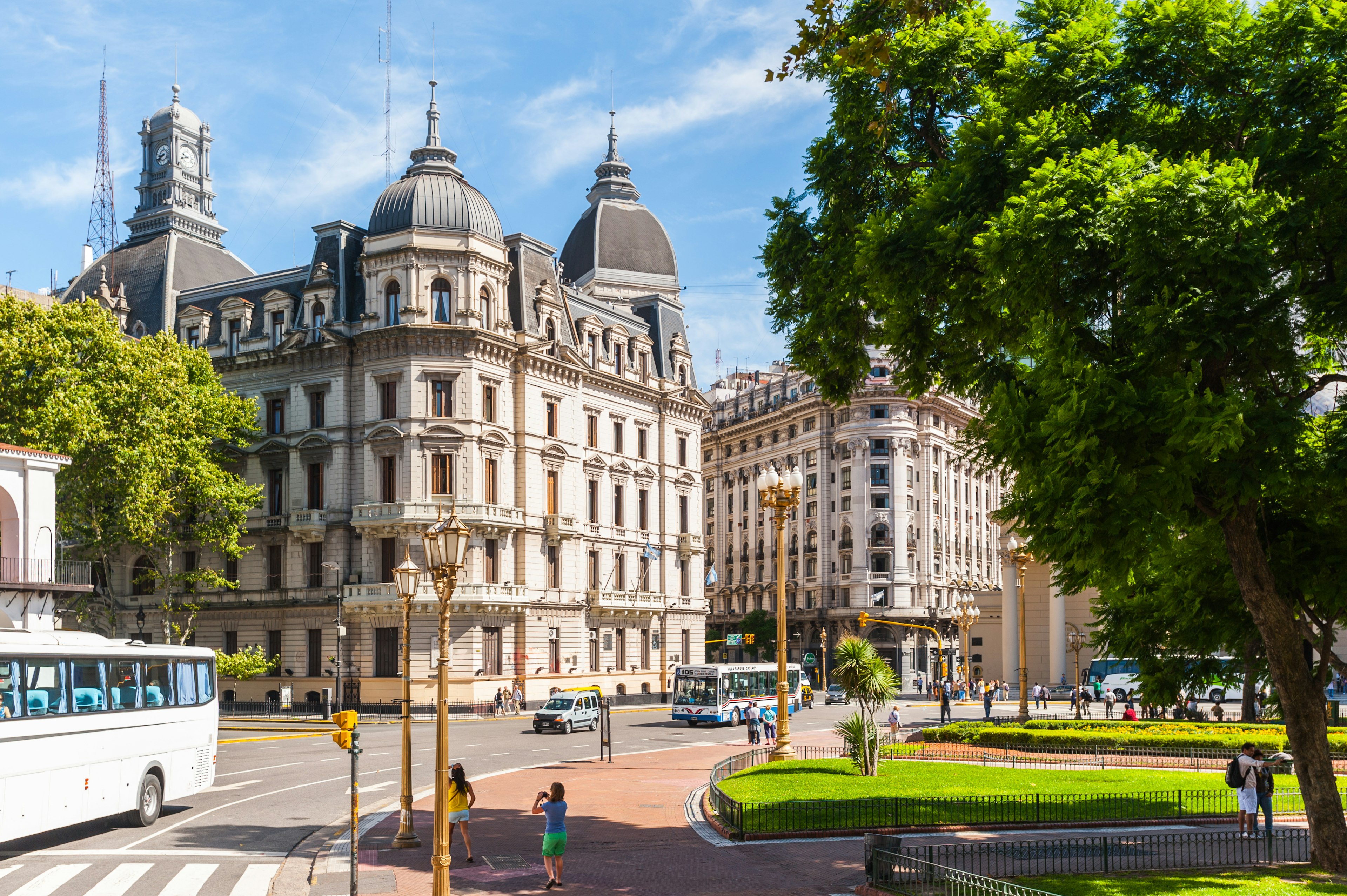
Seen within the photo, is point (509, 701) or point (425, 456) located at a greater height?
point (425, 456)

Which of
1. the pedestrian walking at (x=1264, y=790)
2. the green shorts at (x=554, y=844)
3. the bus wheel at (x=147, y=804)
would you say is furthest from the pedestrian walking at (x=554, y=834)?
the pedestrian walking at (x=1264, y=790)

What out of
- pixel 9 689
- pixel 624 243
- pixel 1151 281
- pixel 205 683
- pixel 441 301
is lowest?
pixel 205 683

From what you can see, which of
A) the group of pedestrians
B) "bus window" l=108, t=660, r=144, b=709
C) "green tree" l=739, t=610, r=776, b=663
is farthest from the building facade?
"green tree" l=739, t=610, r=776, b=663

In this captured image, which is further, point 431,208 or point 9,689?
point 431,208

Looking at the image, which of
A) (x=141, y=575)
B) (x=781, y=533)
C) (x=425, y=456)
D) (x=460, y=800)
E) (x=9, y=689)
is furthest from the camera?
(x=141, y=575)

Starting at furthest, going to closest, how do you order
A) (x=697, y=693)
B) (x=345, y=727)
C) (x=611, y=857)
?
(x=697, y=693), (x=611, y=857), (x=345, y=727)

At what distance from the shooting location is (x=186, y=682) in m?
25.6

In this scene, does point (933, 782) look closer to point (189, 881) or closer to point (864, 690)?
point (864, 690)

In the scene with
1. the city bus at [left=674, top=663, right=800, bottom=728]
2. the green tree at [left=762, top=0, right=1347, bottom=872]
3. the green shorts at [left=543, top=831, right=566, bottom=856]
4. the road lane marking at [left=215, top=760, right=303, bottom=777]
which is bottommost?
the city bus at [left=674, top=663, right=800, bottom=728]

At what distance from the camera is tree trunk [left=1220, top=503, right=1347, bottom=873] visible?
1686 cm

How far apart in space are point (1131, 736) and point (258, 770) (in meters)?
25.8

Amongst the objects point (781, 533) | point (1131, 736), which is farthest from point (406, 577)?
point (1131, 736)

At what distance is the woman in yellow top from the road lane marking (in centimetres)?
1425

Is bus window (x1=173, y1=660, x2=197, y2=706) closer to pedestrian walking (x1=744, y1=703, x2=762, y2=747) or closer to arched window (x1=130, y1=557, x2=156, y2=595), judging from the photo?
pedestrian walking (x1=744, y1=703, x2=762, y2=747)
